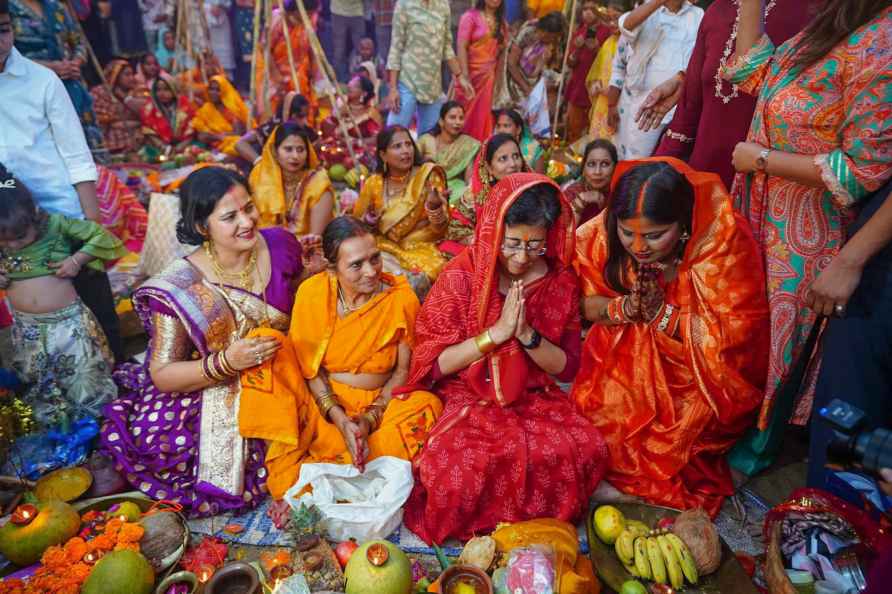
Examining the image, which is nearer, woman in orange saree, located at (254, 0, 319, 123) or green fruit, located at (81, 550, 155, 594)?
green fruit, located at (81, 550, 155, 594)

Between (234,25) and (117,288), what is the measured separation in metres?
8.90

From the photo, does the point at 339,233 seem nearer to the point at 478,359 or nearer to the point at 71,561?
the point at 478,359

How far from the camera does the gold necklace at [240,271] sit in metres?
2.94

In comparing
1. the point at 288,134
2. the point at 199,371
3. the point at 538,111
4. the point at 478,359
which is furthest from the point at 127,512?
the point at 538,111

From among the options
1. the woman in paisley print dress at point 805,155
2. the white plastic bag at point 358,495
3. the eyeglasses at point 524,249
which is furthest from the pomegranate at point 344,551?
the woman in paisley print dress at point 805,155

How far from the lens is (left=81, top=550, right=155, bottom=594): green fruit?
6.91 feet

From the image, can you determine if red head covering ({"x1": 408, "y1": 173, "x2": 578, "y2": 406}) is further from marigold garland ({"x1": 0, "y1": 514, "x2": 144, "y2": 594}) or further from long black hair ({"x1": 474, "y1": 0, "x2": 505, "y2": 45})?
long black hair ({"x1": 474, "y1": 0, "x2": 505, "y2": 45})

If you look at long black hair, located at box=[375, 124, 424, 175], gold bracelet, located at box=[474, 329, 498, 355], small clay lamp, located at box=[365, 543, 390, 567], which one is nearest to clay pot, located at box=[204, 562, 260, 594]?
small clay lamp, located at box=[365, 543, 390, 567]

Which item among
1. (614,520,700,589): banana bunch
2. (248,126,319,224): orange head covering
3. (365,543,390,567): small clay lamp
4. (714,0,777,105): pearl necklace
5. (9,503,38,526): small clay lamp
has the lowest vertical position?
(9,503,38,526): small clay lamp

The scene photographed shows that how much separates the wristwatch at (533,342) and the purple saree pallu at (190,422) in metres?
1.44

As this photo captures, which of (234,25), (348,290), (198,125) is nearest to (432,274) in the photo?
(348,290)

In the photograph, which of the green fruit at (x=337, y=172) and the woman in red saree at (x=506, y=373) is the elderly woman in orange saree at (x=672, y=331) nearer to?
the woman in red saree at (x=506, y=373)

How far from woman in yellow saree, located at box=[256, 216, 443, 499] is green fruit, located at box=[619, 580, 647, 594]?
3.64 ft

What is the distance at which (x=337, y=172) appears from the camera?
734 cm
